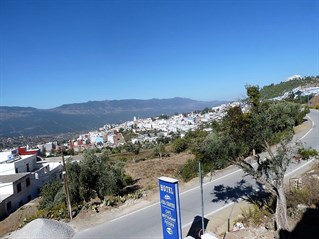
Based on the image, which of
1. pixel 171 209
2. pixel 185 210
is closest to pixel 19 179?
pixel 185 210

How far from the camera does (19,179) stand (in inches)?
1396

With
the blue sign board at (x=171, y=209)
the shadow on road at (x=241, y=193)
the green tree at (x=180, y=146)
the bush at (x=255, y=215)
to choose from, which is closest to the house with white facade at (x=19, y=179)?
the green tree at (x=180, y=146)

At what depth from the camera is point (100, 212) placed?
44.3 feet

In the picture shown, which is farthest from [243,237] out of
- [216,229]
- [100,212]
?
[100,212]

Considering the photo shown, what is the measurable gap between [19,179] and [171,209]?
31.6 metres

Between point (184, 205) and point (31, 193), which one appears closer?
point (184, 205)

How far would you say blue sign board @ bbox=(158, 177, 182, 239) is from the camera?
8.89m

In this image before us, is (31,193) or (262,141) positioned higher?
(262,141)

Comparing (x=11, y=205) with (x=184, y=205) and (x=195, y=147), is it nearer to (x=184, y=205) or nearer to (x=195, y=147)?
(x=184, y=205)

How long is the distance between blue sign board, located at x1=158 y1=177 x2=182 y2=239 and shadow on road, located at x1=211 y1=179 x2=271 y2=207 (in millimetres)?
5230

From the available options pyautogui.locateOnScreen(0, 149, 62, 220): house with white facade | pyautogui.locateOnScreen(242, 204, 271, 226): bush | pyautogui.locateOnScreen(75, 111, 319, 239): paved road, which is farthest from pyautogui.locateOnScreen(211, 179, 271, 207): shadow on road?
pyautogui.locateOnScreen(0, 149, 62, 220): house with white facade

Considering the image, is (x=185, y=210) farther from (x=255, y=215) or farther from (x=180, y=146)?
(x=180, y=146)

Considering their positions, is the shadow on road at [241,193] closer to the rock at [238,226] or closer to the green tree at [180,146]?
the rock at [238,226]

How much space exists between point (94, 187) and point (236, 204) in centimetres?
779
